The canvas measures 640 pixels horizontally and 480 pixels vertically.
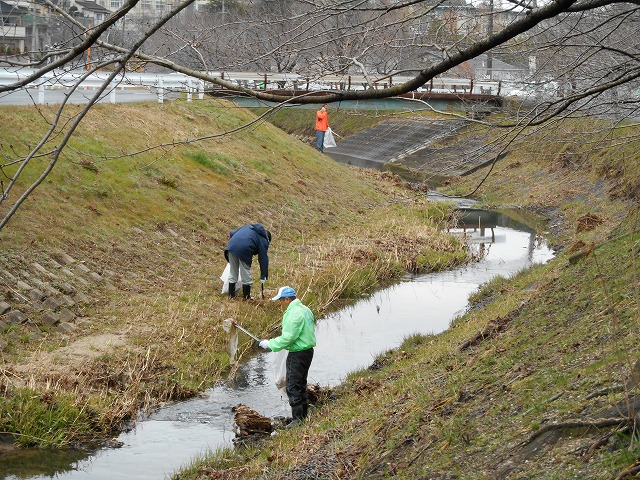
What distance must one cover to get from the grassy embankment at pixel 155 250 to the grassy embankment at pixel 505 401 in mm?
2301

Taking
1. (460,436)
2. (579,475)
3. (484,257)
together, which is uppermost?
(579,475)

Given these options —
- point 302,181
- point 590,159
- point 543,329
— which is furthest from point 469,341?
point 590,159

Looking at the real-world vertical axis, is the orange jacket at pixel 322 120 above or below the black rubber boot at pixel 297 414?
above

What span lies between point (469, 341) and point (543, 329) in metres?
1.66

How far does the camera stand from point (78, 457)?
34.8ft

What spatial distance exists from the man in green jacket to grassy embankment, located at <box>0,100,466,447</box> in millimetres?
1850

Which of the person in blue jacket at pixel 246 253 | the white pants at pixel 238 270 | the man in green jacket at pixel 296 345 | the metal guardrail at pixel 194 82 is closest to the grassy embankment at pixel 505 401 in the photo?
the man in green jacket at pixel 296 345

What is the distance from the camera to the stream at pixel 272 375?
409 inches

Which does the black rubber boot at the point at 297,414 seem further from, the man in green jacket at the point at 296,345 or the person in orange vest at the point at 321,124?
the person in orange vest at the point at 321,124

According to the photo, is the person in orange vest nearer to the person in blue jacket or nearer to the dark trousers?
the person in blue jacket

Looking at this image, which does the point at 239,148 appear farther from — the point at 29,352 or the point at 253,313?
the point at 29,352

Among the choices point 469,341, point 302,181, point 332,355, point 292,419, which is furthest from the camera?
point 302,181

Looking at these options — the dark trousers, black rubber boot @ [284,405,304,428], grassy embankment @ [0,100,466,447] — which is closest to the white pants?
grassy embankment @ [0,100,466,447]

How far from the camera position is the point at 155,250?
757 inches
